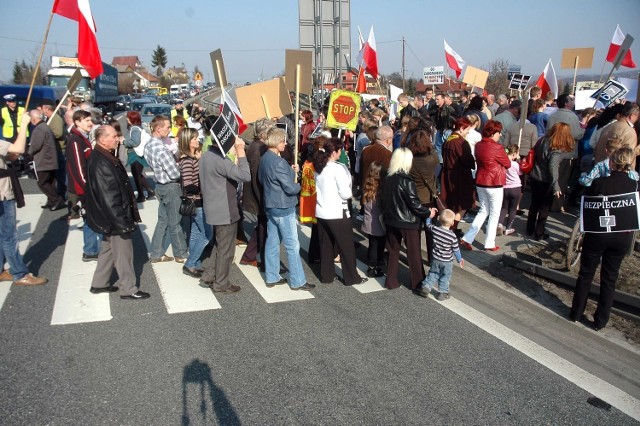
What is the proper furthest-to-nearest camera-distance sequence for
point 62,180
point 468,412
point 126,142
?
point 62,180 → point 126,142 → point 468,412

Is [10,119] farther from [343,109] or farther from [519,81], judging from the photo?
[519,81]

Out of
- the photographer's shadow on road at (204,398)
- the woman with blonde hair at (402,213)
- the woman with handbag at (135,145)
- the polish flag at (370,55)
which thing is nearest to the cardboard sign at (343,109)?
the woman with blonde hair at (402,213)

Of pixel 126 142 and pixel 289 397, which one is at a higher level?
pixel 126 142

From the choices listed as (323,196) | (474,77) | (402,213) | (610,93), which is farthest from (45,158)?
(474,77)

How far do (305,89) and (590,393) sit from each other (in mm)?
6349

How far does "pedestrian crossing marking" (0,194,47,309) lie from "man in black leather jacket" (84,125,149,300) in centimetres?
139

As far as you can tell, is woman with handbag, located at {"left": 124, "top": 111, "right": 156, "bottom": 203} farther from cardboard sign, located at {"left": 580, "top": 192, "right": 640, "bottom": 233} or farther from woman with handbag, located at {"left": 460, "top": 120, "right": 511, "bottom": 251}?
cardboard sign, located at {"left": 580, "top": 192, "right": 640, "bottom": 233}

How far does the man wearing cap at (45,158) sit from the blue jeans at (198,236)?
453 cm

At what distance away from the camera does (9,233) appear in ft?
19.0

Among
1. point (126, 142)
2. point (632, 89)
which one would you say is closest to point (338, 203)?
point (126, 142)

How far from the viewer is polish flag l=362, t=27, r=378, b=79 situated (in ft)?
46.0

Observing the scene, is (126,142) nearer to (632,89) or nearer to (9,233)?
(9,233)

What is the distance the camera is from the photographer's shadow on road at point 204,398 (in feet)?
11.7

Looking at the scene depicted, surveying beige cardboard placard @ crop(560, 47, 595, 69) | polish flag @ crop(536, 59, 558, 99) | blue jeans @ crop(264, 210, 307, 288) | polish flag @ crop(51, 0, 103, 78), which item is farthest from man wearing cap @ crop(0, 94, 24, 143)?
beige cardboard placard @ crop(560, 47, 595, 69)
